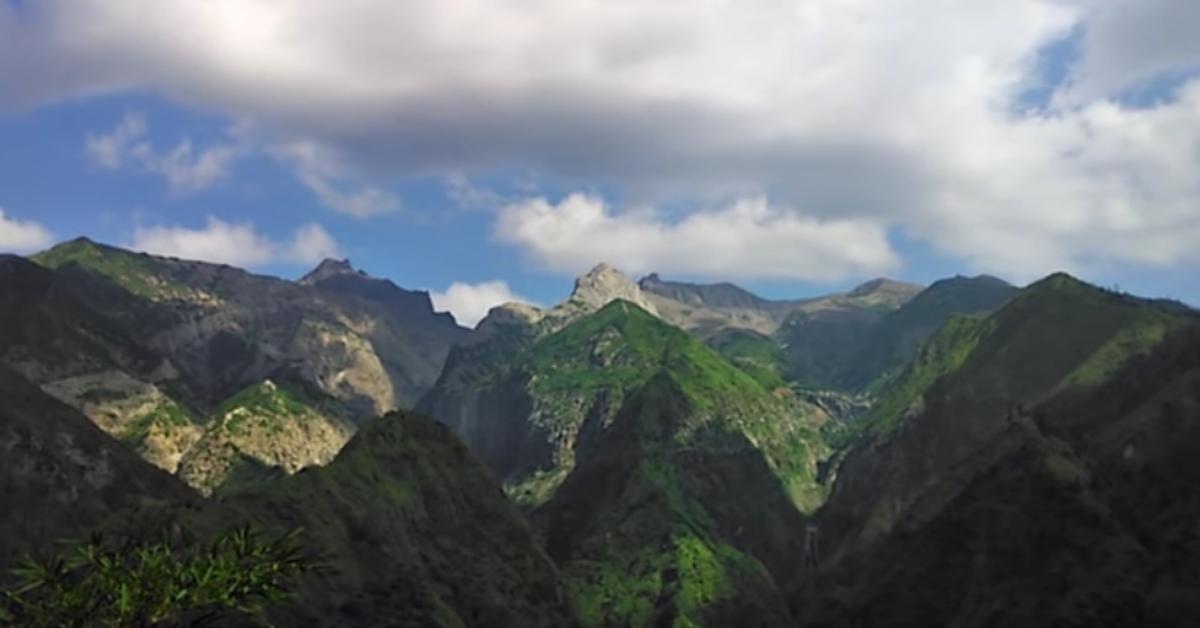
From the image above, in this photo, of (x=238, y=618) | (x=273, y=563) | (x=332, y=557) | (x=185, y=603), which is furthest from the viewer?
(x=332, y=557)

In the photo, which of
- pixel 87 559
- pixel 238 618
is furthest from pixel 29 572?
pixel 238 618

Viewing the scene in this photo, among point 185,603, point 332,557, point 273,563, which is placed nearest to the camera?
point 185,603

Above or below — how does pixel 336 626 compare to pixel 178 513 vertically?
below

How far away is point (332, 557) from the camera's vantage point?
7785 inches

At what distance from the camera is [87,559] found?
119ft

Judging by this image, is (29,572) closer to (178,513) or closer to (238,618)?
(238,618)

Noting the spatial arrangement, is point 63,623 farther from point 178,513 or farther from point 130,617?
point 178,513

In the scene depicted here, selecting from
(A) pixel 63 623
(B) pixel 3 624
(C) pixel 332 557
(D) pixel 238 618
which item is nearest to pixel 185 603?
(A) pixel 63 623

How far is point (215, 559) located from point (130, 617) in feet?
9.36

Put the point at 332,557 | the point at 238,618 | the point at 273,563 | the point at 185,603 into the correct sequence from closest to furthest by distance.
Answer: the point at 185,603 < the point at 273,563 < the point at 238,618 < the point at 332,557

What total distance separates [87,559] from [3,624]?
4.38 m

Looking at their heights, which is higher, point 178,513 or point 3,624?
point 178,513

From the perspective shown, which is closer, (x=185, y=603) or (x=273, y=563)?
(x=185, y=603)

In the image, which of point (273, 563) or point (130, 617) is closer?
point (130, 617)
